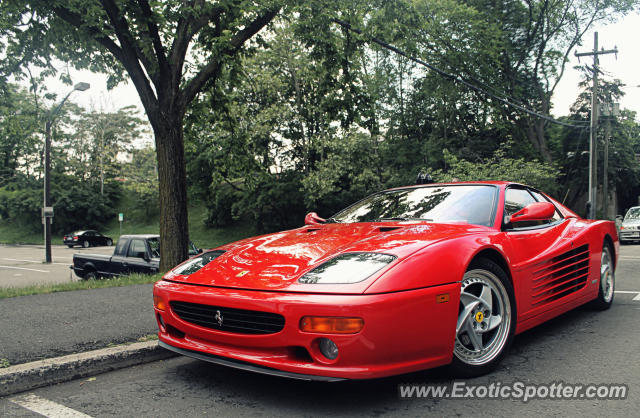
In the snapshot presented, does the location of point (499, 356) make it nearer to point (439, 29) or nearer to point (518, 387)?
point (518, 387)

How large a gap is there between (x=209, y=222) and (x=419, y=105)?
17.5 meters

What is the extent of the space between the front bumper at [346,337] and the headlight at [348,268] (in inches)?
5.8

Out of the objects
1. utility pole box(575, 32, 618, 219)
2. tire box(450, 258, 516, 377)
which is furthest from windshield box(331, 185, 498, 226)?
utility pole box(575, 32, 618, 219)

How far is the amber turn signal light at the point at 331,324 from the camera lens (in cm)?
246

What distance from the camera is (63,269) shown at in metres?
18.2

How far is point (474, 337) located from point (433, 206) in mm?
1175

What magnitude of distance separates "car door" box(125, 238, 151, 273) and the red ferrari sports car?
704 centimetres

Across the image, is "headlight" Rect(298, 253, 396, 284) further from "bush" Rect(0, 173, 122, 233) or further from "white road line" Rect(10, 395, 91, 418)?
"bush" Rect(0, 173, 122, 233)

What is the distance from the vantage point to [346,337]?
8.07ft

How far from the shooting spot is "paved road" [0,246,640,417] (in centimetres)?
262

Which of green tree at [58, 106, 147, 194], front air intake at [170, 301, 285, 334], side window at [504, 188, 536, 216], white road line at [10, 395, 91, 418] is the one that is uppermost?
green tree at [58, 106, 147, 194]

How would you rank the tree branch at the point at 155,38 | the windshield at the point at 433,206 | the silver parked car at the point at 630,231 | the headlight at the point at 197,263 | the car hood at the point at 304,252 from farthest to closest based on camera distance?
the silver parked car at the point at 630,231, the tree branch at the point at 155,38, the windshield at the point at 433,206, the headlight at the point at 197,263, the car hood at the point at 304,252

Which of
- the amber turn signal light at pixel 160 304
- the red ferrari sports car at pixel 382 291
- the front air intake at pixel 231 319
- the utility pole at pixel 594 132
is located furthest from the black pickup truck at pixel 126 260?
the utility pole at pixel 594 132

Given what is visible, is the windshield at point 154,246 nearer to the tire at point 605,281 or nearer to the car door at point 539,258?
the car door at point 539,258
